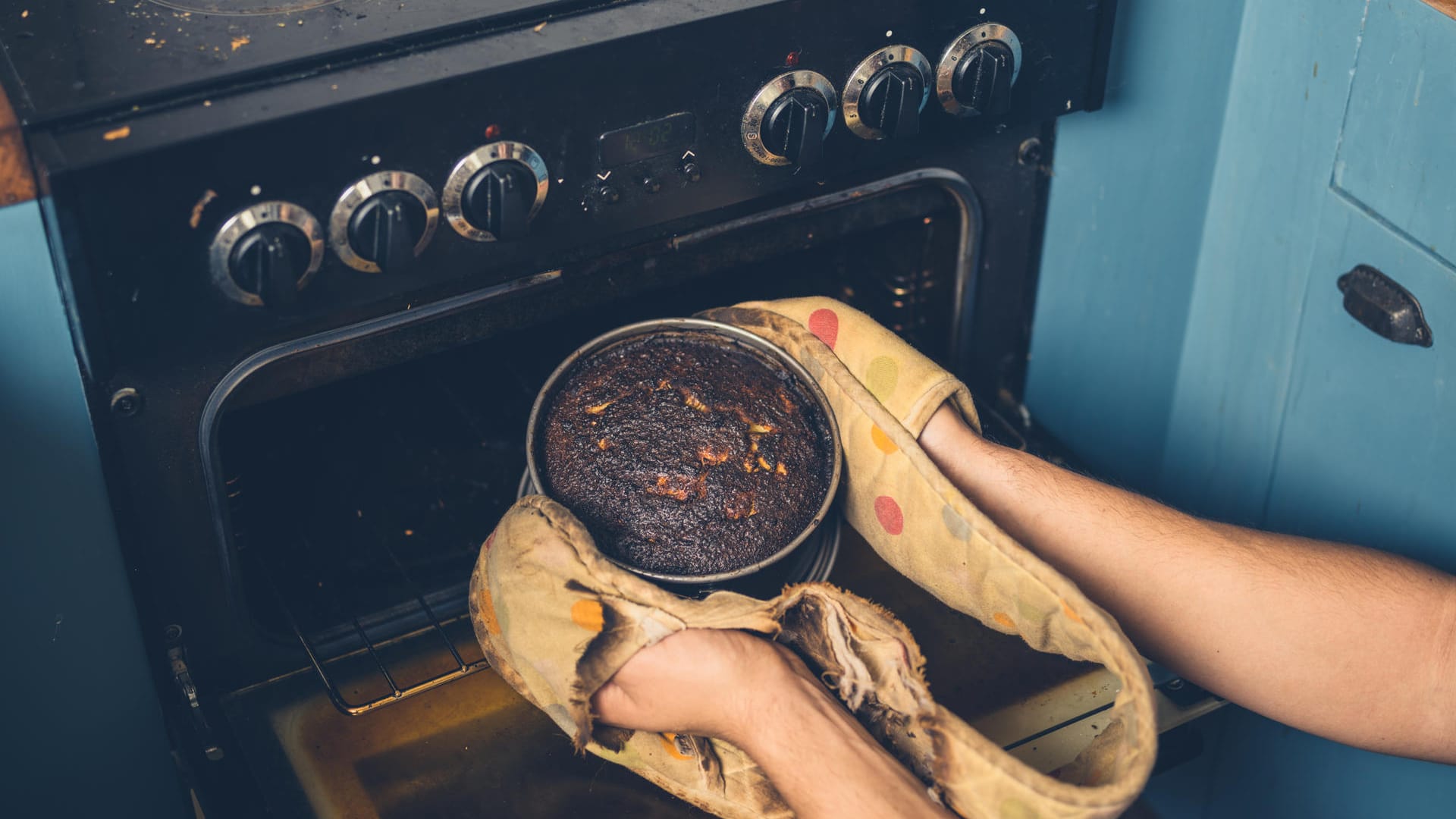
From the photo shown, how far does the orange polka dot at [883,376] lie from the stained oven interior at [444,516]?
7.0 inches

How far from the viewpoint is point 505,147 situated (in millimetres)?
1041

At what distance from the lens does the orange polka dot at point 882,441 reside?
113 centimetres

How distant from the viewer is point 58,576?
111cm

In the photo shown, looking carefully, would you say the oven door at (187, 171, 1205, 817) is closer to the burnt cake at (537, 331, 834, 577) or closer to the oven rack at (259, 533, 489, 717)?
the oven rack at (259, 533, 489, 717)

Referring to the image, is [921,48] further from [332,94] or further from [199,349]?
[199,349]

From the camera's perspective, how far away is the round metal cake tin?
108cm

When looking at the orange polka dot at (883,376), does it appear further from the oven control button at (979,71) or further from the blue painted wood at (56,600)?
the blue painted wood at (56,600)

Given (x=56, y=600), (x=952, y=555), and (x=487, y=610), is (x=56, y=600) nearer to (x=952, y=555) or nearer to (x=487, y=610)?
(x=487, y=610)

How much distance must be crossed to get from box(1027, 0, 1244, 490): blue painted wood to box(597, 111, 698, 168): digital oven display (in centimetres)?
50

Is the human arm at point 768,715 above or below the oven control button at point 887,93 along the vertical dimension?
below

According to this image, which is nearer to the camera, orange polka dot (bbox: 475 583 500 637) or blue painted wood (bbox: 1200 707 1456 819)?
orange polka dot (bbox: 475 583 500 637)

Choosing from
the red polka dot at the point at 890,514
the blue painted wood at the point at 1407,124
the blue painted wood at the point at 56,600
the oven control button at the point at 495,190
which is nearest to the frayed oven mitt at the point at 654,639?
the red polka dot at the point at 890,514

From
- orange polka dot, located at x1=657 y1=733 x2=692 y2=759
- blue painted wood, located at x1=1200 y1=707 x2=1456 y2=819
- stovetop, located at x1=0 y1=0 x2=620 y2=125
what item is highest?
stovetop, located at x1=0 y1=0 x2=620 y2=125

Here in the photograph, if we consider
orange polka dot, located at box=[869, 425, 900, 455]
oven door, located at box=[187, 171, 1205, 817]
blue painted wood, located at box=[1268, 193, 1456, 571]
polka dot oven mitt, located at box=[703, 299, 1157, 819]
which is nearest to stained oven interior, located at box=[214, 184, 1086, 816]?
oven door, located at box=[187, 171, 1205, 817]
